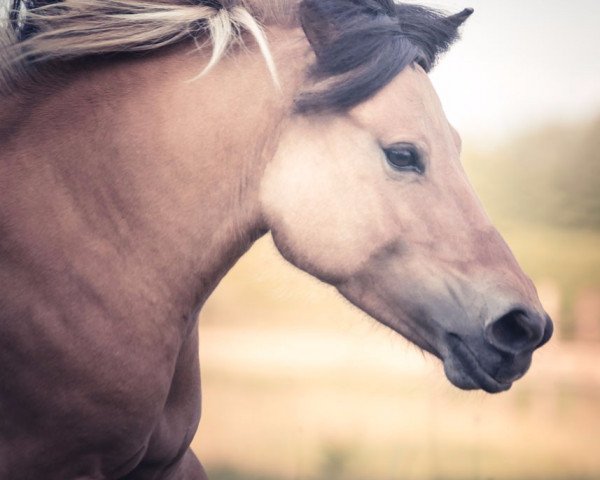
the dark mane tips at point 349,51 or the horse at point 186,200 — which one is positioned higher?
the dark mane tips at point 349,51

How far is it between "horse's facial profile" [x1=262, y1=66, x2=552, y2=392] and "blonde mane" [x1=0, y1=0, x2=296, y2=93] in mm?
265

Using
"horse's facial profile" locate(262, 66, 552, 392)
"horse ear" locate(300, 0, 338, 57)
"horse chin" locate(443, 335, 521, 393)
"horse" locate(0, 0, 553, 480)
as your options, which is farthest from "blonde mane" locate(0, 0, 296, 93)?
"horse chin" locate(443, 335, 521, 393)

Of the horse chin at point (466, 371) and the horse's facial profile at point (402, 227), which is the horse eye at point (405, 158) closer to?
the horse's facial profile at point (402, 227)

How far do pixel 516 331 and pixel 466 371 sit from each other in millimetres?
156

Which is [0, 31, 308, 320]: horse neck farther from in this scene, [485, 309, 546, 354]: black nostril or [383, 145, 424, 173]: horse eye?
[485, 309, 546, 354]: black nostril

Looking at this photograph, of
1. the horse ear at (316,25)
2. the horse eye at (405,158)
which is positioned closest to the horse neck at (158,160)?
the horse ear at (316,25)

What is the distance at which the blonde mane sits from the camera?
6.27ft

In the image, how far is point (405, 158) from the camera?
187 cm

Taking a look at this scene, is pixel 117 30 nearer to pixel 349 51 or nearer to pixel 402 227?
pixel 349 51

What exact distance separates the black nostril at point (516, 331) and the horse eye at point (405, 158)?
42 cm

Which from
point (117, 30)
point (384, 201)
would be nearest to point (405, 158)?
point (384, 201)

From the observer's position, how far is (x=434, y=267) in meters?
1.83

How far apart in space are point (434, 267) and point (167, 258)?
0.66m

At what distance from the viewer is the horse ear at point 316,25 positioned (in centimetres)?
192
